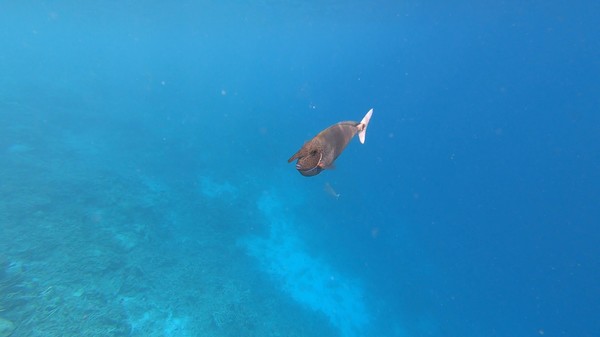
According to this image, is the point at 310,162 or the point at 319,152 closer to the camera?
the point at 310,162

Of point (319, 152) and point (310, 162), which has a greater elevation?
point (319, 152)

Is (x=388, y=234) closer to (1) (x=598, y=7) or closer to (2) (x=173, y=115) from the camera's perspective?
(2) (x=173, y=115)

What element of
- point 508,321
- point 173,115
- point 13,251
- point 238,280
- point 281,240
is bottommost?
point 13,251

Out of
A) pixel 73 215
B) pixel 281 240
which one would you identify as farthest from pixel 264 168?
pixel 73 215

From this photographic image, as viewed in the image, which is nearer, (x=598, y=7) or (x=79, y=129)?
(x=79, y=129)

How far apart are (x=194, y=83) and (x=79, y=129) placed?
23.1 metres

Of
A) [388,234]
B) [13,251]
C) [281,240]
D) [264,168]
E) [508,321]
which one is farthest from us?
[264,168]

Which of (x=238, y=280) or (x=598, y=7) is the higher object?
(x=598, y=7)

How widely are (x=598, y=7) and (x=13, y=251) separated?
39.4m

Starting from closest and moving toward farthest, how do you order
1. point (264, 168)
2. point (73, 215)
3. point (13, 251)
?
point (13, 251), point (73, 215), point (264, 168)

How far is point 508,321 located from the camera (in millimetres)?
18750

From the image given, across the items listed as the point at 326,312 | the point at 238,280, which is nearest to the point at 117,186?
the point at 238,280

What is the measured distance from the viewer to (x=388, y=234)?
67.8 feet

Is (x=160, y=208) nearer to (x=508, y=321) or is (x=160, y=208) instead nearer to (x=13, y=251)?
(x=13, y=251)
